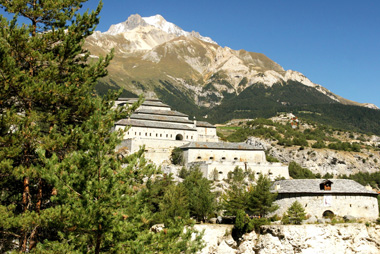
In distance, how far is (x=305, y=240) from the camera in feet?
113

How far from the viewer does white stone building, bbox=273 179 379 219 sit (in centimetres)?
3922

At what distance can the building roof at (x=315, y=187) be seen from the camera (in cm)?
3953

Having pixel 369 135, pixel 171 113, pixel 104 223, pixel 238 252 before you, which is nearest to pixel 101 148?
pixel 104 223

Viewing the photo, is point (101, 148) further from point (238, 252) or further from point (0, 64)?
point (238, 252)

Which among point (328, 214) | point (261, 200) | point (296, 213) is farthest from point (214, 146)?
point (296, 213)

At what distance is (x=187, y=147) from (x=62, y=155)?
4465 cm

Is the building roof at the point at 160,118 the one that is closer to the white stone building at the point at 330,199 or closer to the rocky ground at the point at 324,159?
the white stone building at the point at 330,199

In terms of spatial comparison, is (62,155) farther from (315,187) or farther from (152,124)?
(152,124)

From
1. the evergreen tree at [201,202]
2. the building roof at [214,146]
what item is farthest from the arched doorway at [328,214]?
the building roof at [214,146]

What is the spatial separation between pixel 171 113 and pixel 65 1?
57.3 metres

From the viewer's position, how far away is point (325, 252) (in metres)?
34.8

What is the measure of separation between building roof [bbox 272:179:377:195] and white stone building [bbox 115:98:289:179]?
1553cm

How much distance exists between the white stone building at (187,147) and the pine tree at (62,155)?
39.4m

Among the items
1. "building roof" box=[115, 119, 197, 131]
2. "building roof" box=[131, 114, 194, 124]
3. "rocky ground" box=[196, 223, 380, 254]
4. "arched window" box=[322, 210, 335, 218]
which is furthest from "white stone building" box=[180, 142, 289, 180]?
"rocky ground" box=[196, 223, 380, 254]
